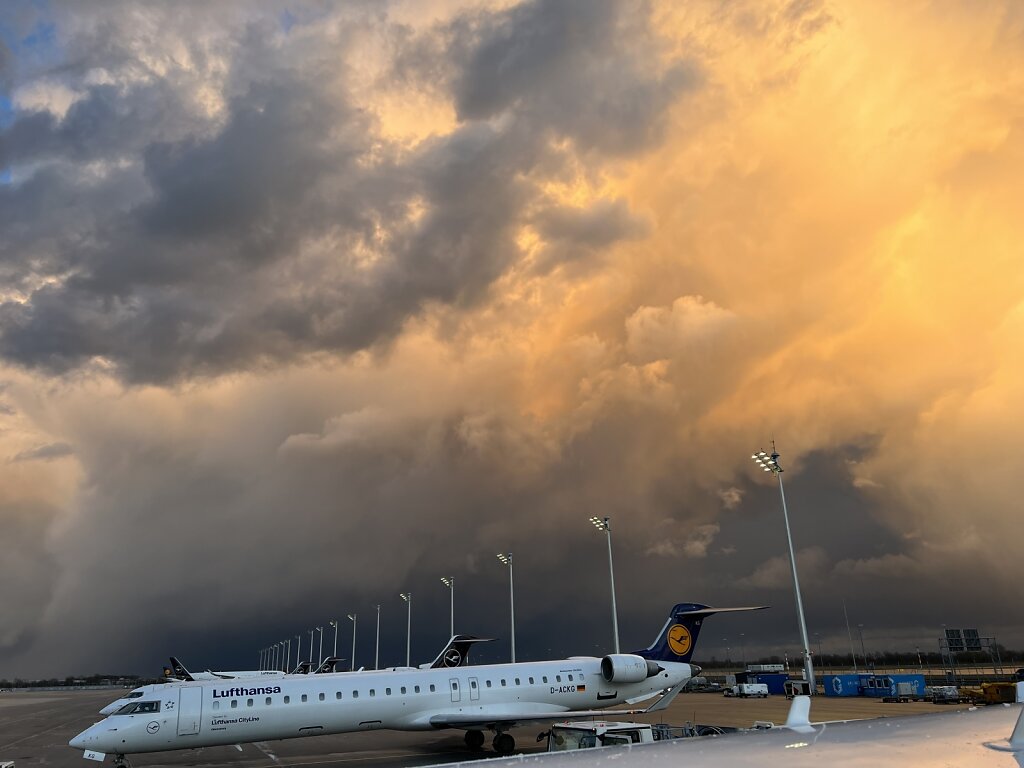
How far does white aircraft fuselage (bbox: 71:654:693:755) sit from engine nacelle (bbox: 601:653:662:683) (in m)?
0.05

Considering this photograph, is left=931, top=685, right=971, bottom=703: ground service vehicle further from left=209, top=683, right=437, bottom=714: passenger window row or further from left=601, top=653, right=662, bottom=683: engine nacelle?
left=209, top=683, right=437, bottom=714: passenger window row

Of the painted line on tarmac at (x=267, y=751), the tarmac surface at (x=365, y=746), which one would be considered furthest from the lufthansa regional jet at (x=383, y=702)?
the painted line on tarmac at (x=267, y=751)

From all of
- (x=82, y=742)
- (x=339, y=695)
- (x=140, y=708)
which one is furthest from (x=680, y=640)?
(x=82, y=742)

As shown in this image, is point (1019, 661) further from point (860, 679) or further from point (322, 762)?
point (322, 762)

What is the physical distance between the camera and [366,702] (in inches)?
1096

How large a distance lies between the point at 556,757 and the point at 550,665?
29331 mm

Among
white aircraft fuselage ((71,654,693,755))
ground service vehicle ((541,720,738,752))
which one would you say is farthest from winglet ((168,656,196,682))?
ground service vehicle ((541,720,738,752))

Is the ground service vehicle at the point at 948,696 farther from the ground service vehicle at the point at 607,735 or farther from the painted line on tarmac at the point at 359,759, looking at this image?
the painted line on tarmac at the point at 359,759

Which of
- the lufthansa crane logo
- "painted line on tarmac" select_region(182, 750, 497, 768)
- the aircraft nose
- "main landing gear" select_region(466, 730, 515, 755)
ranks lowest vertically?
"painted line on tarmac" select_region(182, 750, 497, 768)

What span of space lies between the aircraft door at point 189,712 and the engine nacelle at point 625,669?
17576mm

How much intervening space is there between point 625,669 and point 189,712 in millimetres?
18666

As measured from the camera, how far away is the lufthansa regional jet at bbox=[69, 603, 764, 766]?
81.5 ft

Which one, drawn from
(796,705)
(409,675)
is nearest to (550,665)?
(409,675)

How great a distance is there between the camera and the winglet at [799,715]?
21.4 ft
